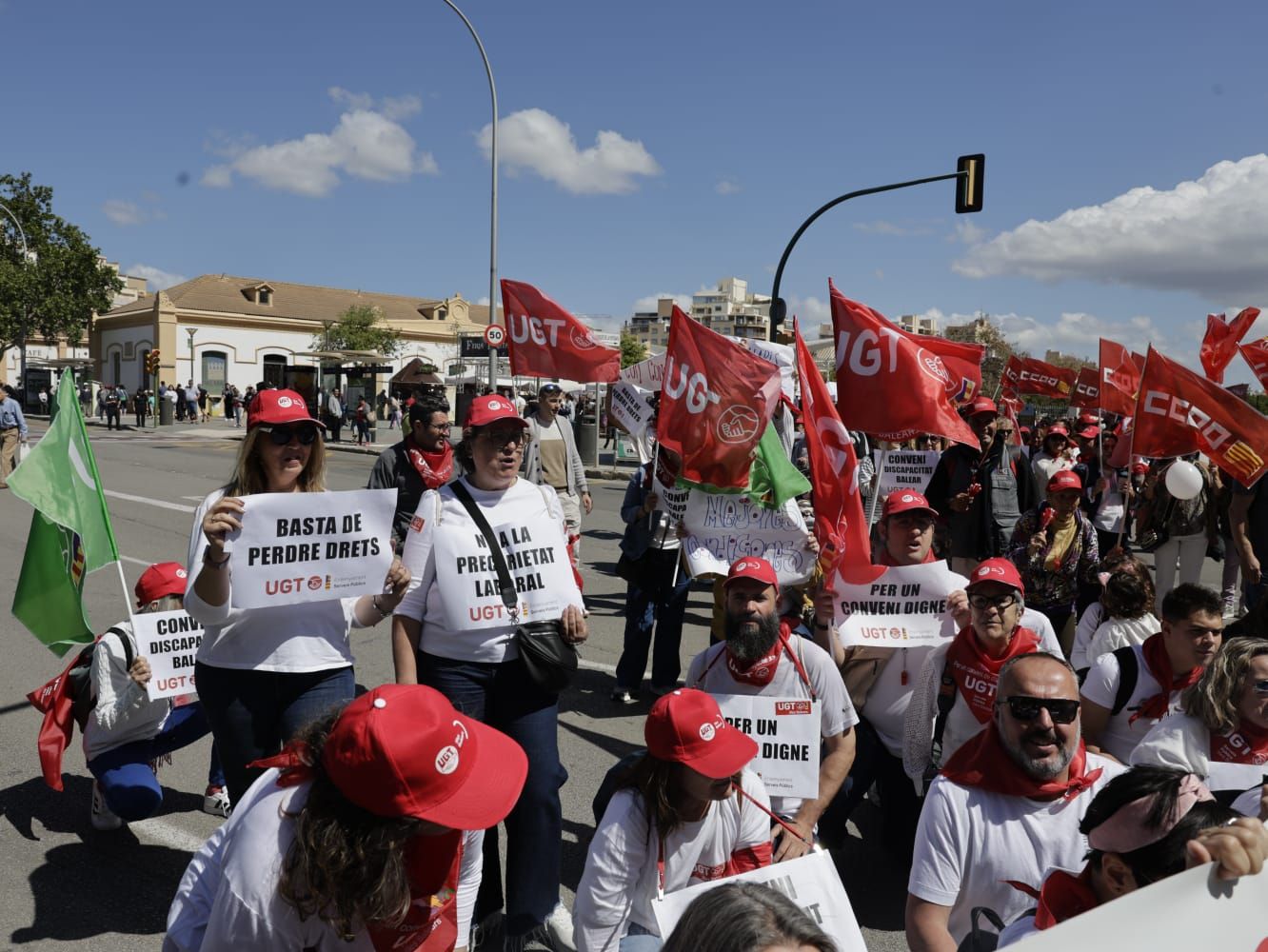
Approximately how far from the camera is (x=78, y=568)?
4.39 metres

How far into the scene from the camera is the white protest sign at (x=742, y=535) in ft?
16.2

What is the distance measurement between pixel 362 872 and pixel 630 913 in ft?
4.13

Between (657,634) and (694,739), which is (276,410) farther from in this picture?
(657,634)

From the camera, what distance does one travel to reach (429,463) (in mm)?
5445

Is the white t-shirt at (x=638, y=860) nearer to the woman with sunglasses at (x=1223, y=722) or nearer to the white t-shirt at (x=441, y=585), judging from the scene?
the white t-shirt at (x=441, y=585)

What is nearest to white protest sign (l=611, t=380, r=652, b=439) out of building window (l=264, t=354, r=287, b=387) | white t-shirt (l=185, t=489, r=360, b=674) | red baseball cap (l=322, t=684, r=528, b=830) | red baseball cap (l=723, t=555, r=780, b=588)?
red baseball cap (l=723, t=555, r=780, b=588)

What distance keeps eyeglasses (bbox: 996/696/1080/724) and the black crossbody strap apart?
1.61 m

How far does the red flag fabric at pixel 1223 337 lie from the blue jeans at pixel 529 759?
20.1 ft

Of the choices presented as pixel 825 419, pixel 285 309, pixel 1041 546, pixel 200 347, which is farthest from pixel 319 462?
pixel 285 309

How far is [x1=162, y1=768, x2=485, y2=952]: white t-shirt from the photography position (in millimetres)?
1950

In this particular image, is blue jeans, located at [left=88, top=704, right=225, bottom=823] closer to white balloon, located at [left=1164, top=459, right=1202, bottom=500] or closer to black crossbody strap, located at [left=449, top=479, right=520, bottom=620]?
black crossbody strap, located at [left=449, top=479, right=520, bottom=620]

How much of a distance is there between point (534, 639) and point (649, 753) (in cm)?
66

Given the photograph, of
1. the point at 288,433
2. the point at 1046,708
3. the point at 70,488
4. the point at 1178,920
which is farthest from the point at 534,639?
the point at 70,488

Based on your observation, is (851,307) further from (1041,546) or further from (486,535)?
(486,535)
